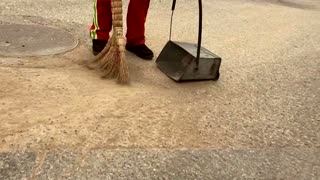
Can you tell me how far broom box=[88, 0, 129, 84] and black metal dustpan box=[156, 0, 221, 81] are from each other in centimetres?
49

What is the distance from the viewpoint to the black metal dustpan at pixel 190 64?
13.7 ft

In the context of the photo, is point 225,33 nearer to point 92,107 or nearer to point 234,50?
point 234,50

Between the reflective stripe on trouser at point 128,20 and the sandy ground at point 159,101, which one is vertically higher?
the reflective stripe on trouser at point 128,20

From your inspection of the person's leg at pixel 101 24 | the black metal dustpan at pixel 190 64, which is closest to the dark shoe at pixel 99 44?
the person's leg at pixel 101 24

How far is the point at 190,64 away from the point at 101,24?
0.97m

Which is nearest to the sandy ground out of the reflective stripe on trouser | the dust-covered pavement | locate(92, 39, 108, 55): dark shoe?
the dust-covered pavement

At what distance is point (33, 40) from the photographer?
4938 millimetres

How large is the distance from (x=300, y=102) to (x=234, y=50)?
149cm

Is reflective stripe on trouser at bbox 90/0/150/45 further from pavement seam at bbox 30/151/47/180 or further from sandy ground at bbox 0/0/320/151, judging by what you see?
pavement seam at bbox 30/151/47/180

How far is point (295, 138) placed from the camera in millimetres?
3436

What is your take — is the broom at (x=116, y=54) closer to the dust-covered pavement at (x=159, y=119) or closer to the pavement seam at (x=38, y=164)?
the dust-covered pavement at (x=159, y=119)

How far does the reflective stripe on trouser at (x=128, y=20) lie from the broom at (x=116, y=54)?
32 cm

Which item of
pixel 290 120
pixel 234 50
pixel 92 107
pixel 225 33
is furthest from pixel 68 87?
pixel 225 33

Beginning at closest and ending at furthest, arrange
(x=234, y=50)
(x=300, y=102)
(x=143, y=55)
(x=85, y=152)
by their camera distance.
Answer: (x=85, y=152), (x=300, y=102), (x=143, y=55), (x=234, y=50)
